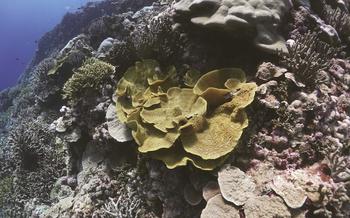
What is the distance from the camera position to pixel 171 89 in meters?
4.73

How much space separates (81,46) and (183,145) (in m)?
6.46

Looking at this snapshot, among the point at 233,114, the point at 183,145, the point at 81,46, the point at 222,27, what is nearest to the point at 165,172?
the point at 183,145

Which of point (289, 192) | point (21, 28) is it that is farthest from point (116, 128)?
point (21, 28)

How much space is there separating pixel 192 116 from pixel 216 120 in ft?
1.04

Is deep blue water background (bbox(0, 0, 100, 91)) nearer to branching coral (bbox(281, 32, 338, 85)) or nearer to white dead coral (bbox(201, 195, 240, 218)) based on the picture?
branching coral (bbox(281, 32, 338, 85))

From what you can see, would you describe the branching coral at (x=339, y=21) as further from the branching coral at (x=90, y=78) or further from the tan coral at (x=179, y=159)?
the branching coral at (x=90, y=78)

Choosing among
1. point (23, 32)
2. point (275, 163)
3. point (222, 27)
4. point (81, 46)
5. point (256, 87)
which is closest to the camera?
point (275, 163)

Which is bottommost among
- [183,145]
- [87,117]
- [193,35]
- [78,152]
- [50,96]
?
[50,96]

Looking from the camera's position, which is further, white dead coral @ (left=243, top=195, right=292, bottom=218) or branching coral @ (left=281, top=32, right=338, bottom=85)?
branching coral @ (left=281, top=32, right=338, bottom=85)

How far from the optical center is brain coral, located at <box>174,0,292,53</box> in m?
4.54

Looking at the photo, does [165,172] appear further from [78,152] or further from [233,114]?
[78,152]

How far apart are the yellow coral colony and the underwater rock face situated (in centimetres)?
2

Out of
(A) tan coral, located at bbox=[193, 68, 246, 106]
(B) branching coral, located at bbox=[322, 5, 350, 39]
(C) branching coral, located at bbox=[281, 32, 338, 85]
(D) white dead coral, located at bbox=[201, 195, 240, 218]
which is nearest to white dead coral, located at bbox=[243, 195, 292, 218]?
(D) white dead coral, located at bbox=[201, 195, 240, 218]

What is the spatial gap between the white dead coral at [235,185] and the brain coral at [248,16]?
181 centimetres
